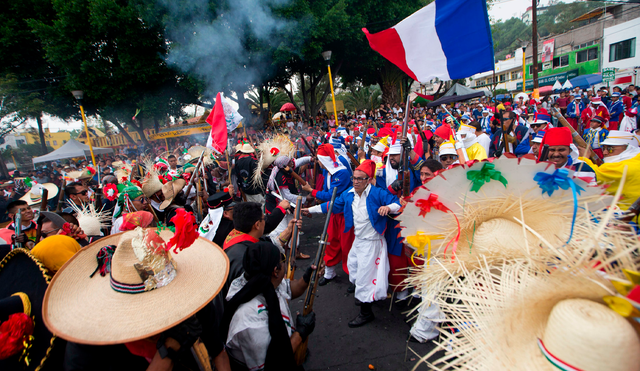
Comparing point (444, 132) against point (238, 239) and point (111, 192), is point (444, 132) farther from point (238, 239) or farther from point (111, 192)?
point (111, 192)

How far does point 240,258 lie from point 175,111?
2212 cm

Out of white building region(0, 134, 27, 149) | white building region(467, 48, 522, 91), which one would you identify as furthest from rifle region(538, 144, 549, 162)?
white building region(0, 134, 27, 149)

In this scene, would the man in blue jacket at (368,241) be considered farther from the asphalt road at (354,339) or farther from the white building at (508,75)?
the white building at (508,75)

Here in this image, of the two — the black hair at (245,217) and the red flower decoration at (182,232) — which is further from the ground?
the red flower decoration at (182,232)

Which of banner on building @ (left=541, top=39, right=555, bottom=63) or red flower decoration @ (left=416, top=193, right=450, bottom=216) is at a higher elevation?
banner on building @ (left=541, top=39, right=555, bottom=63)

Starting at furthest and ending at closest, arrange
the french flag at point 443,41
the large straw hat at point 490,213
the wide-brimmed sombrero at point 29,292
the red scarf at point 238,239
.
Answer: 1. the french flag at point 443,41
2. the red scarf at point 238,239
3. the wide-brimmed sombrero at point 29,292
4. the large straw hat at point 490,213

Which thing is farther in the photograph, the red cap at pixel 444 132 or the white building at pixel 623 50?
the white building at pixel 623 50

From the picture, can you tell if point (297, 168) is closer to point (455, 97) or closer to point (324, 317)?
point (324, 317)

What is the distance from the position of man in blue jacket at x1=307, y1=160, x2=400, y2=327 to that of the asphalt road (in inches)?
7.0

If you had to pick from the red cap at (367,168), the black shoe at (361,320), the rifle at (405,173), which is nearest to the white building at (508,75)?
the rifle at (405,173)

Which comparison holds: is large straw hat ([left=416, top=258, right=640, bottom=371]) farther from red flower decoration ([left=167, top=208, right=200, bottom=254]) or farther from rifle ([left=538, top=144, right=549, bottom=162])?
rifle ([left=538, top=144, right=549, bottom=162])

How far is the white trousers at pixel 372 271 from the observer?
12.1ft

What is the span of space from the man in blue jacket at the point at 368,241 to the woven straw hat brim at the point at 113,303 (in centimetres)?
205

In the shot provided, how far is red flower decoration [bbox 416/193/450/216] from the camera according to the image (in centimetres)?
170
